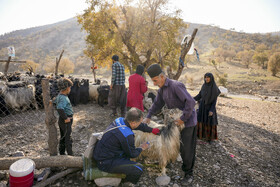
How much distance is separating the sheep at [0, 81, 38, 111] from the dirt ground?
35 cm

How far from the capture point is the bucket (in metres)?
2.06

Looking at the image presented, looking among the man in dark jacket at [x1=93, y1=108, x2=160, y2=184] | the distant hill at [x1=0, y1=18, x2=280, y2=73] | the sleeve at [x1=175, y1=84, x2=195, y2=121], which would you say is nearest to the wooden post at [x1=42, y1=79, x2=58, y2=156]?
the man in dark jacket at [x1=93, y1=108, x2=160, y2=184]

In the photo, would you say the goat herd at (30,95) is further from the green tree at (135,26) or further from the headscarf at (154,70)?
the green tree at (135,26)

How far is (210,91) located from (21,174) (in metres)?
3.91

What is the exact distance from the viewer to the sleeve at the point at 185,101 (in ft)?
8.10

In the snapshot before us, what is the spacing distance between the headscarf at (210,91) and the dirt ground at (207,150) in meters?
1.16

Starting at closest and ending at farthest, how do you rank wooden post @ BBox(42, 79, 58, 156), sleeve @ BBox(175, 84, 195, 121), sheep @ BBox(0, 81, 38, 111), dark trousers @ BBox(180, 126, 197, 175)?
sleeve @ BBox(175, 84, 195, 121) < wooden post @ BBox(42, 79, 58, 156) < dark trousers @ BBox(180, 126, 197, 175) < sheep @ BBox(0, 81, 38, 111)

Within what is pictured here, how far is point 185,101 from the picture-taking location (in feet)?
8.31

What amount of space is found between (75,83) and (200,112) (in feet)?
17.7

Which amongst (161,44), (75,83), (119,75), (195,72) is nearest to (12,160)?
(119,75)

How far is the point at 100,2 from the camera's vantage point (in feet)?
33.2

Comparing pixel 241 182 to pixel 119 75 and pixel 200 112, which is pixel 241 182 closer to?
pixel 200 112

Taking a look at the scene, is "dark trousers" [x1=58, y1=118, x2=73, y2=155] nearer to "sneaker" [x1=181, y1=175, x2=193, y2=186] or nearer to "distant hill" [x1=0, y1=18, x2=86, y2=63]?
"sneaker" [x1=181, y1=175, x2=193, y2=186]

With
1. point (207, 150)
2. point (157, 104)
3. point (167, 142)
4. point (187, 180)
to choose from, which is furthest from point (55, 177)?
point (207, 150)
